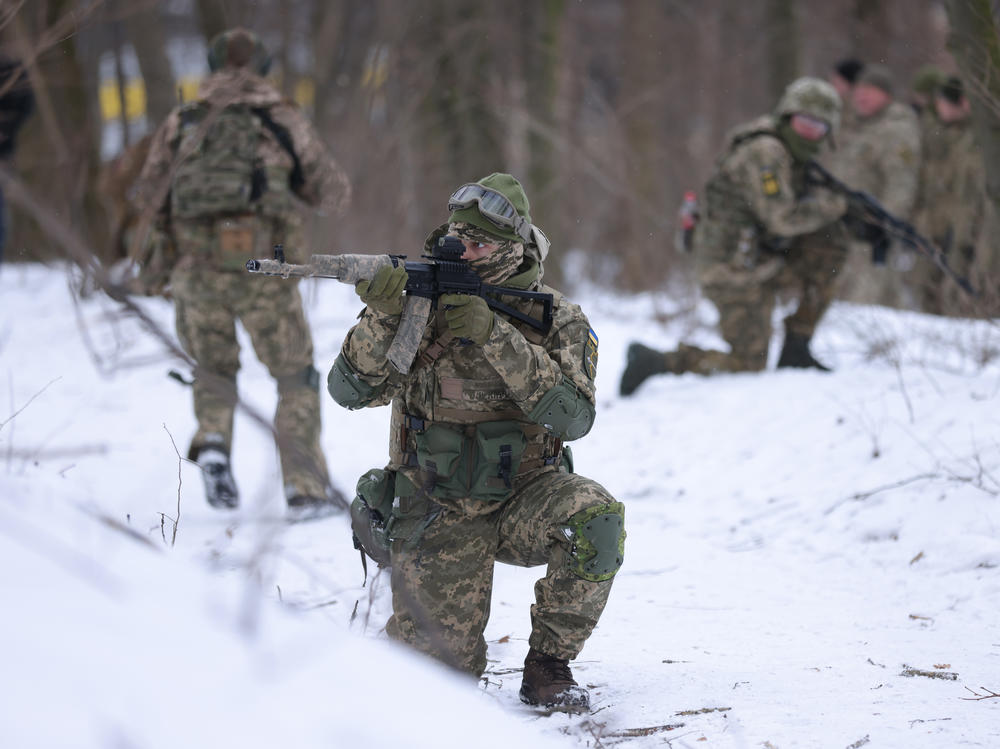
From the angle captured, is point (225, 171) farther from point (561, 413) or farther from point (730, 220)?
point (730, 220)

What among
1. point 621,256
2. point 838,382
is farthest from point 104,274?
point 621,256

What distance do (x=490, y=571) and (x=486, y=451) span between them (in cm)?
37

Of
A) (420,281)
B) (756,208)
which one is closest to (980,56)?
(756,208)

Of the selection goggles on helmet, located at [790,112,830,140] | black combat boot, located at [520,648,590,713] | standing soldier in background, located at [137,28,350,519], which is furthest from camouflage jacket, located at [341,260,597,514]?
goggles on helmet, located at [790,112,830,140]

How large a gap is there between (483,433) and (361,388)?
0.36 m

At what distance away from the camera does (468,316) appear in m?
2.69

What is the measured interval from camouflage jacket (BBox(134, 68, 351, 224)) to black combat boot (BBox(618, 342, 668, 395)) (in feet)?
7.97

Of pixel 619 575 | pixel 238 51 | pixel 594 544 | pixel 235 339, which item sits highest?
pixel 238 51

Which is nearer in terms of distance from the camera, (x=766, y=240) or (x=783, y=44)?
(x=766, y=240)

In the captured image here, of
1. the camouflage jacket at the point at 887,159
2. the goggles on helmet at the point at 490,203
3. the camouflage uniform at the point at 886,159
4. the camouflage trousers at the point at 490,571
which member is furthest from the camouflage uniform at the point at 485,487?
the camouflage jacket at the point at 887,159

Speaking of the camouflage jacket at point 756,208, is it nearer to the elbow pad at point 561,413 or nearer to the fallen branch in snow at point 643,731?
the elbow pad at point 561,413

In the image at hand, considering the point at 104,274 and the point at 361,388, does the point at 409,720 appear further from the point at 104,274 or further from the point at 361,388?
the point at 361,388

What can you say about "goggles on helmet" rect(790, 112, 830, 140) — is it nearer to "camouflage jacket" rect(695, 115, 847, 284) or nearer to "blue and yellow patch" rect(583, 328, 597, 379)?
"camouflage jacket" rect(695, 115, 847, 284)

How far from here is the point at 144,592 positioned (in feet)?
5.48
